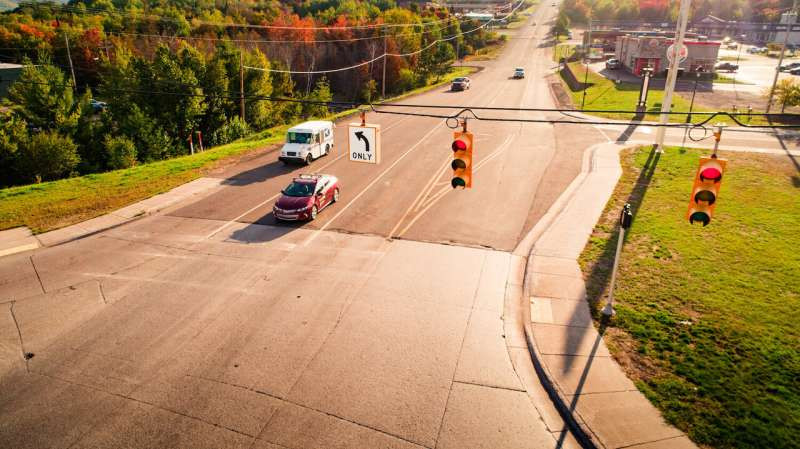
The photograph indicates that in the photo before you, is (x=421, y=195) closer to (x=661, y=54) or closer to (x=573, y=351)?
(x=573, y=351)

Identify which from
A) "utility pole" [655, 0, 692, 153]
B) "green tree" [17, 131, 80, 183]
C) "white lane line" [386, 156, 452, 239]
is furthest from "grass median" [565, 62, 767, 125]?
"green tree" [17, 131, 80, 183]

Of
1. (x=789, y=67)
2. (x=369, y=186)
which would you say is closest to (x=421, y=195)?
(x=369, y=186)

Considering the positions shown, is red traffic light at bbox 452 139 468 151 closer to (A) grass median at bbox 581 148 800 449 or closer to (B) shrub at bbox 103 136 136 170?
(A) grass median at bbox 581 148 800 449

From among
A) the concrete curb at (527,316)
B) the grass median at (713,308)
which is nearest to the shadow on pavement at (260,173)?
the concrete curb at (527,316)

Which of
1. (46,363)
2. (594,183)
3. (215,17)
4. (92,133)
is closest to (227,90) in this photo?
(92,133)

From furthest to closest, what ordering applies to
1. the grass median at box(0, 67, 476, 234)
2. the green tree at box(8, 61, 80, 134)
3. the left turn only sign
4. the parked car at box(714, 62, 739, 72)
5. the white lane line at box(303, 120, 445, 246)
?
the parked car at box(714, 62, 739, 72)
the green tree at box(8, 61, 80, 134)
the grass median at box(0, 67, 476, 234)
the white lane line at box(303, 120, 445, 246)
the left turn only sign

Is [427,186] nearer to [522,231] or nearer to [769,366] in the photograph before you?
[522,231]
